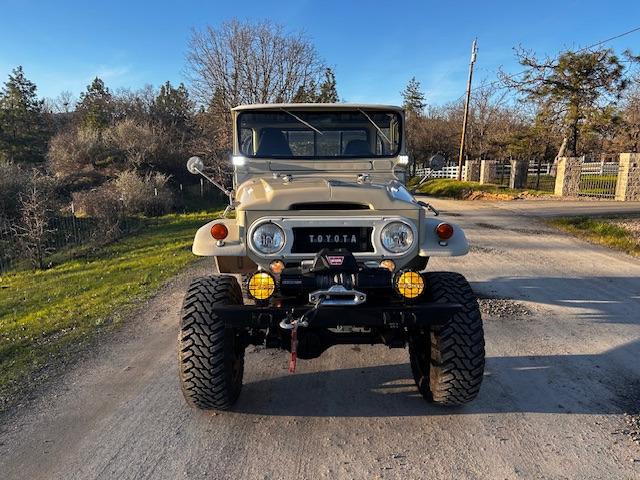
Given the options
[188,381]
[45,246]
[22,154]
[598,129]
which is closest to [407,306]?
Answer: [188,381]

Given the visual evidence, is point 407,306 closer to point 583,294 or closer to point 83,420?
point 83,420

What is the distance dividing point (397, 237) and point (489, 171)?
87.8 ft

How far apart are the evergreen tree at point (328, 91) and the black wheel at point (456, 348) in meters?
22.4

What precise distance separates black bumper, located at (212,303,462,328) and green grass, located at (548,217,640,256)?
335 inches

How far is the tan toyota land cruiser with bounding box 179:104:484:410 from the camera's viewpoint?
117 inches

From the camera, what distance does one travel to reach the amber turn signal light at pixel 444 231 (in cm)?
346

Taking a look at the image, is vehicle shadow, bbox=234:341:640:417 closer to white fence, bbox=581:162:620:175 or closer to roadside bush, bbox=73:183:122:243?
roadside bush, bbox=73:183:122:243

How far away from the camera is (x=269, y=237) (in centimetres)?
327

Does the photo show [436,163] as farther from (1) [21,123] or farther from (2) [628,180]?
(1) [21,123]

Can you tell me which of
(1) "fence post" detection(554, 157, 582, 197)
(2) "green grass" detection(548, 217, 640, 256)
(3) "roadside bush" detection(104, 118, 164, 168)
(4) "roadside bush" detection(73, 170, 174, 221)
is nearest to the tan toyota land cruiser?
→ (2) "green grass" detection(548, 217, 640, 256)

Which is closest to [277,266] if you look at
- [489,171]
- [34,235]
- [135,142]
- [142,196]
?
[34,235]

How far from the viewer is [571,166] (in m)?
20.3

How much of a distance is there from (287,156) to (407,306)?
91.4 inches

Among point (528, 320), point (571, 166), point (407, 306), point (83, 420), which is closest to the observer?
point (407, 306)
